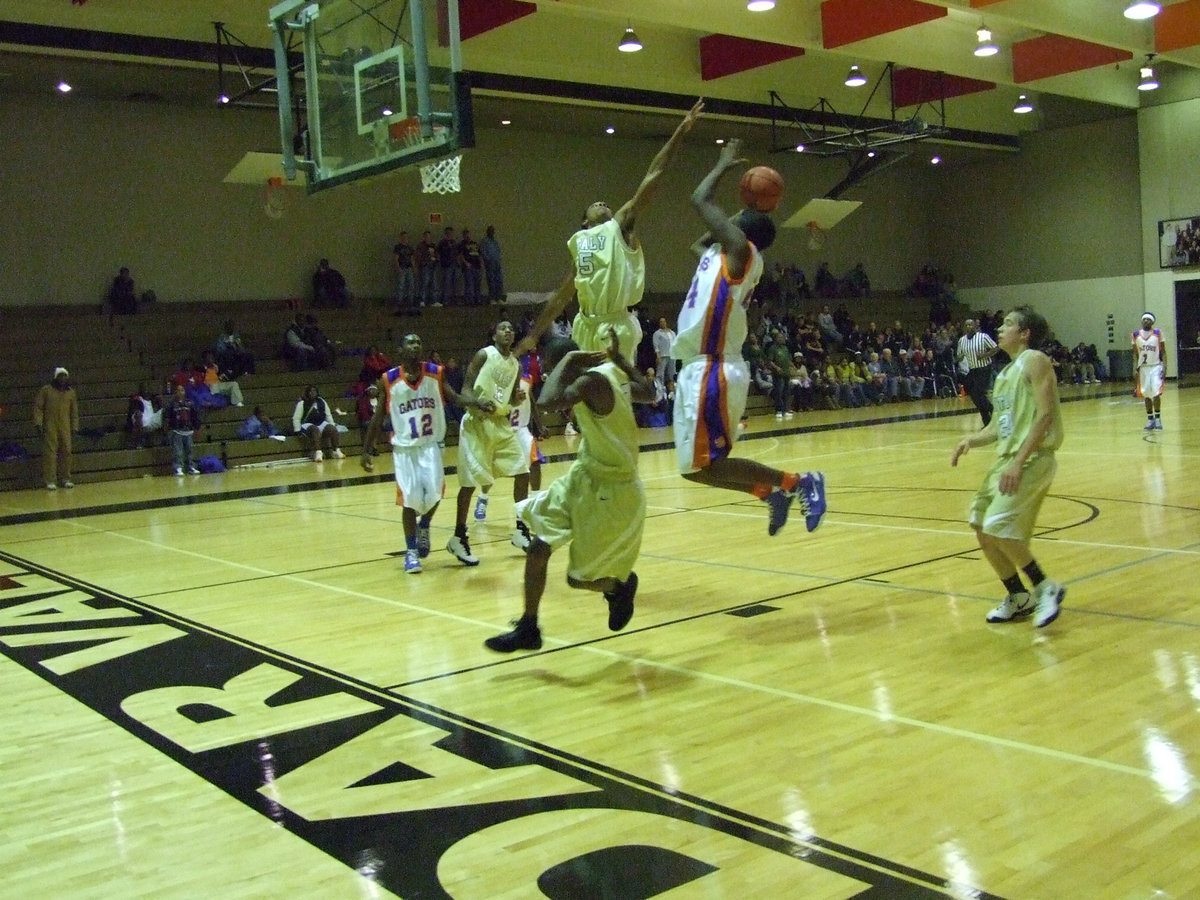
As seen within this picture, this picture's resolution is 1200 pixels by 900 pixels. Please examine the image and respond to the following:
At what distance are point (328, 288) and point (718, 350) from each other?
17117 mm

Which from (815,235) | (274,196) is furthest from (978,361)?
(815,235)

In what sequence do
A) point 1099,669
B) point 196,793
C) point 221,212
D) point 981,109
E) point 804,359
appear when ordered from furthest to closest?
point 981,109, point 804,359, point 221,212, point 1099,669, point 196,793

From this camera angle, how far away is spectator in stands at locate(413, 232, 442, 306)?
2197 centimetres

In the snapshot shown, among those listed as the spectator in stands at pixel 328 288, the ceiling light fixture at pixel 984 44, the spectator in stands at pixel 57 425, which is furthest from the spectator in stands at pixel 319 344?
the ceiling light fixture at pixel 984 44

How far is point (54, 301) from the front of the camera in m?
19.8

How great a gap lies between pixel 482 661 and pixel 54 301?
17304 mm

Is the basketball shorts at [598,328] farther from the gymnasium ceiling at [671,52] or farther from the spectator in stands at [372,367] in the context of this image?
the spectator in stands at [372,367]

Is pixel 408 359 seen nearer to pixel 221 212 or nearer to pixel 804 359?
pixel 221 212

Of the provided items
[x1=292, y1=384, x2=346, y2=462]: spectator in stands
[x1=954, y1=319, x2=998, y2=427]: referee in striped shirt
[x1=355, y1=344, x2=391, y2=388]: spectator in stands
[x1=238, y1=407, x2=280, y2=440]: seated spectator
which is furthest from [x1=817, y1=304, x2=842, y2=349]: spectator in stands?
[x1=238, y1=407, x2=280, y2=440]: seated spectator

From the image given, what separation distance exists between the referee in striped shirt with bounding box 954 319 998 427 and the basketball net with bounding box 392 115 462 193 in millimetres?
6567

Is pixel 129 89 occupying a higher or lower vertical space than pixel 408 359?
higher

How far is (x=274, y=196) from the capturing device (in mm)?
19859

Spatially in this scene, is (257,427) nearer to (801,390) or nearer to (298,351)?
(298,351)

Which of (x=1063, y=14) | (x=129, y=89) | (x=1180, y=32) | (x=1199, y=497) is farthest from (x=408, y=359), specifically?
(x=1180, y=32)
